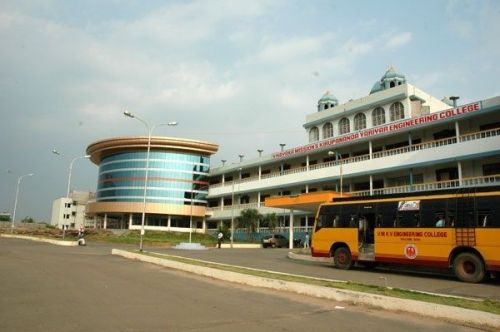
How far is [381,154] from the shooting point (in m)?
39.2

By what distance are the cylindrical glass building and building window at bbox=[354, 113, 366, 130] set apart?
1128 inches

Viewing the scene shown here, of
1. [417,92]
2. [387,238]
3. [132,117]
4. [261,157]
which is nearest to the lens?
[387,238]

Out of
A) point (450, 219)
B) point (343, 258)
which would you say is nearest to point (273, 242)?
point (343, 258)

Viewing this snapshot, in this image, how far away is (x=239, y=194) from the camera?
5975cm

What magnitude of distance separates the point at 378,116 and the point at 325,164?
8.27 metres

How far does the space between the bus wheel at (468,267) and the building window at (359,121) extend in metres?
35.5

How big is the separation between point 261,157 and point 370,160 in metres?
18.3

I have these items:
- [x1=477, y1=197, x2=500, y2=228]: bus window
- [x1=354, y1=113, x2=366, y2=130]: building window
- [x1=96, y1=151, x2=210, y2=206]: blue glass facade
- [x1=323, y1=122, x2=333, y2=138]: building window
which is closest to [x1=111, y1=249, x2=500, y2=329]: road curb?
[x1=477, y1=197, x2=500, y2=228]: bus window

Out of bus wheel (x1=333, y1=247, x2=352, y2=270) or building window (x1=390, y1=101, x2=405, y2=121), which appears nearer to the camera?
bus wheel (x1=333, y1=247, x2=352, y2=270)

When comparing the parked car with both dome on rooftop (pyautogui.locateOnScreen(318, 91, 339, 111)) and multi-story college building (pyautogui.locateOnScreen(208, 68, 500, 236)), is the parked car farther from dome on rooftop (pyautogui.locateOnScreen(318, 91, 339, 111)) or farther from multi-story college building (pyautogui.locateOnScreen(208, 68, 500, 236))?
dome on rooftop (pyautogui.locateOnScreen(318, 91, 339, 111))

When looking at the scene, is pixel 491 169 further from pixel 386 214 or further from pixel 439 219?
pixel 439 219

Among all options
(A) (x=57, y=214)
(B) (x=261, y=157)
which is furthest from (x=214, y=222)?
(A) (x=57, y=214)

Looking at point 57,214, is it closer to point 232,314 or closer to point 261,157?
point 261,157

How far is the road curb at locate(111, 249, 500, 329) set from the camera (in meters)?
7.21
